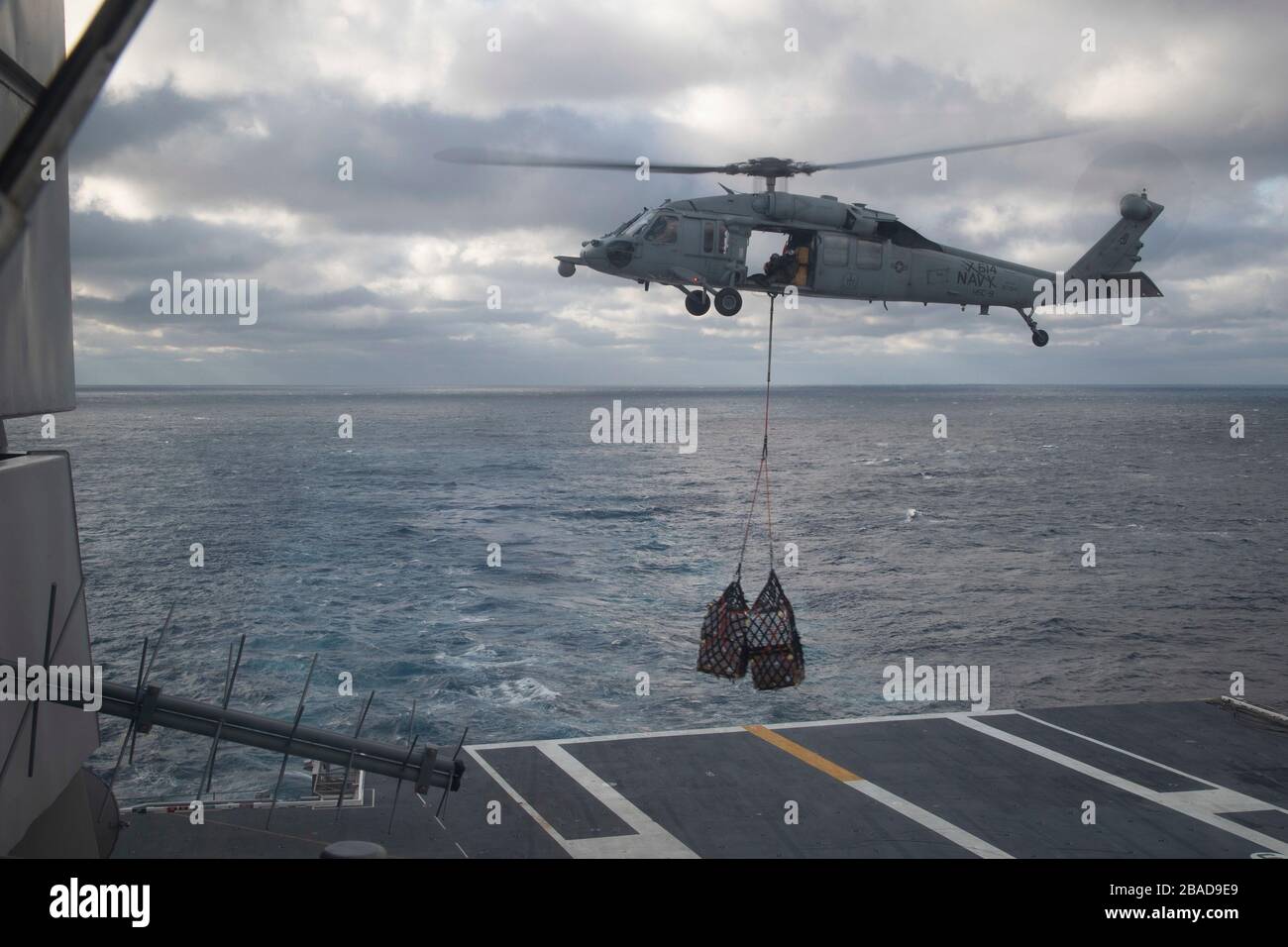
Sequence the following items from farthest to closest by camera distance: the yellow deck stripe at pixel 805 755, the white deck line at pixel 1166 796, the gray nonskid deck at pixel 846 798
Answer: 1. the yellow deck stripe at pixel 805 755
2. the white deck line at pixel 1166 796
3. the gray nonskid deck at pixel 846 798

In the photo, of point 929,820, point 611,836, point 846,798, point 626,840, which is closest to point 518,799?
point 611,836

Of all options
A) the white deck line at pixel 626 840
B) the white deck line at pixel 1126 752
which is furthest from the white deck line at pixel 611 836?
the white deck line at pixel 1126 752

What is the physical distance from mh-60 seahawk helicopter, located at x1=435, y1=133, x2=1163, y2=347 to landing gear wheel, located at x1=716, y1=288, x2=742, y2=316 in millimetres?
18

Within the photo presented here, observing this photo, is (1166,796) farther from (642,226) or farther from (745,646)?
(642,226)

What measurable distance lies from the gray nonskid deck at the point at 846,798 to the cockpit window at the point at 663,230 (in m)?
12.3

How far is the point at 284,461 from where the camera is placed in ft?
402

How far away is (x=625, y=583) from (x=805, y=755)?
3717 cm

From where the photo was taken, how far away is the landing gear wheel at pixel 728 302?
58.9ft

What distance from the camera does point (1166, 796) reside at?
958 inches

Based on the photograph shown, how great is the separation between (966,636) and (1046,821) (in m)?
31.8

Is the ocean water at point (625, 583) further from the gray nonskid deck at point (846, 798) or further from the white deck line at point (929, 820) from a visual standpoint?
the white deck line at point (929, 820)

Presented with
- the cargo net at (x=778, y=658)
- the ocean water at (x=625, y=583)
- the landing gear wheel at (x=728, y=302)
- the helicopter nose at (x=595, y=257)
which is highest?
the helicopter nose at (x=595, y=257)

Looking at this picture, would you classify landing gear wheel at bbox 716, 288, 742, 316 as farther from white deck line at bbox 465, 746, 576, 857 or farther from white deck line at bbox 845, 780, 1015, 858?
white deck line at bbox 845, 780, 1015, 858

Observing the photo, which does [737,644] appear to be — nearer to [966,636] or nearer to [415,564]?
[966,636]
